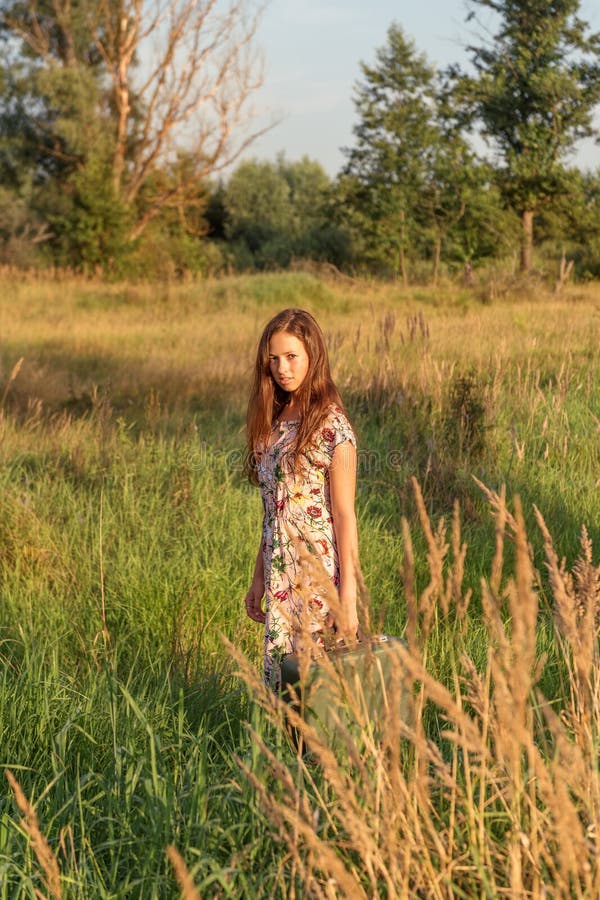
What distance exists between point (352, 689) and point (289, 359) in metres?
1.24

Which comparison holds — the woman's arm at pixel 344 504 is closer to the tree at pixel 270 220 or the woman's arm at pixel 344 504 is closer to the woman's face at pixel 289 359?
the woman's face at pixel 289 359

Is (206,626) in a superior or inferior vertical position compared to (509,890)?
inferior

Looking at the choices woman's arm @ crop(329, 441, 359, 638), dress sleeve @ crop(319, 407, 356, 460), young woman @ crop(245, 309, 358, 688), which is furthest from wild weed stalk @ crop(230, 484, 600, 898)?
dress sleeve @ crop(319, 407, 356, 460)

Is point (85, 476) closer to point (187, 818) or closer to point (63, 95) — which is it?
point (187, 818)

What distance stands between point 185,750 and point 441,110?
2674 centimetres

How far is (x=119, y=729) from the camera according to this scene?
2.36 m

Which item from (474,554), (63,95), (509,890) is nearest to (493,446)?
(474,554)

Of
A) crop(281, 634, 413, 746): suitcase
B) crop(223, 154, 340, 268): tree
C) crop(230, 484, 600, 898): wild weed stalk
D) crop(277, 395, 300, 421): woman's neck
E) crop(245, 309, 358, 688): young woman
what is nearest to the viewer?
crop(230, 484, 600, 898): wild weed stalk

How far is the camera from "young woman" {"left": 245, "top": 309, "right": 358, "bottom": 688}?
8.73 ft

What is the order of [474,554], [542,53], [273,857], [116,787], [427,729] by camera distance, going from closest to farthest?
[273,857], [116,787], [427,729], [474,554], [542,53]

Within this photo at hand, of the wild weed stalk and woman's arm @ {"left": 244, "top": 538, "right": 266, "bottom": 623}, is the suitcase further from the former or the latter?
woman's arm @ {"left": 244, "top": 538, "right": 266, "bottom": 623}

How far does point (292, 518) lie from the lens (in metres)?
2.73

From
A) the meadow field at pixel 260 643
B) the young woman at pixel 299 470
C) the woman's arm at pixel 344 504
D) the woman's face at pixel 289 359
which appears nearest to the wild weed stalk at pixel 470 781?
the meadow field at pixel 260 643

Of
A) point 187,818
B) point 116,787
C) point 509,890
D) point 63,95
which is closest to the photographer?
point 509,890
